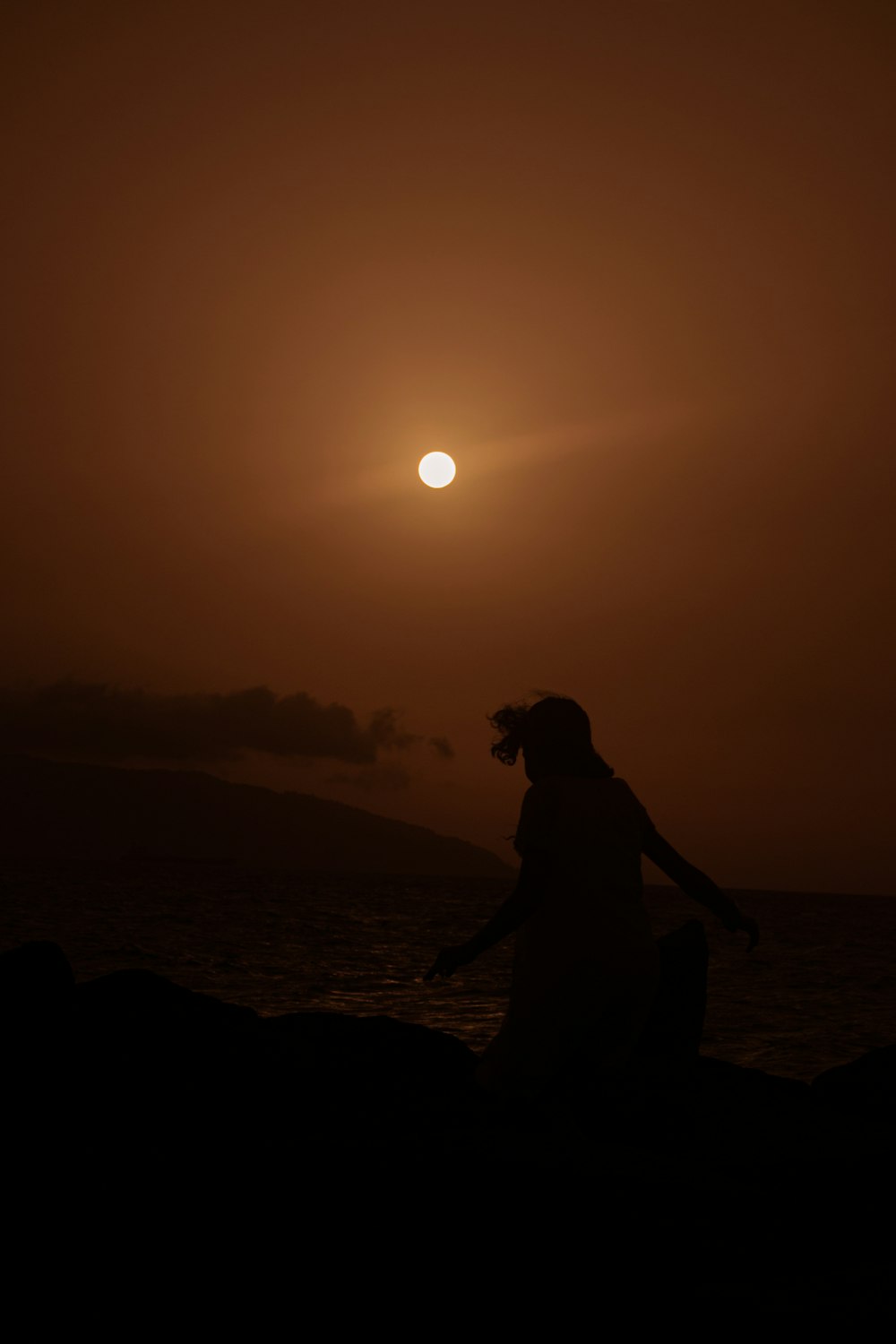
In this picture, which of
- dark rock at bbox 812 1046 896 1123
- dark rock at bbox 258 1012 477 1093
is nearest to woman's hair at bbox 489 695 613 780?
dark rock at bbox 258 1012 477 1093

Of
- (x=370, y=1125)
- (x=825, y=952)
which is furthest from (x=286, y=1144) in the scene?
(x=825, y=952)

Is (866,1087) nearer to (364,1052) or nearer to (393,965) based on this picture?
(364,1052)

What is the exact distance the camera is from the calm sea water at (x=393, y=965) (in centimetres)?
2120

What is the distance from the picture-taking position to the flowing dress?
4.55 m

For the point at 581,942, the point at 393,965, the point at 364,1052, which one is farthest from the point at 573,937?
the point at 393,965

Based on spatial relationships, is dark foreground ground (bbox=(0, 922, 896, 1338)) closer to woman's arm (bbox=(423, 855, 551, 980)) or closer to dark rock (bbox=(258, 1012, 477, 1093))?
dark rock (bbox=(258, 1012, 477, 1093))

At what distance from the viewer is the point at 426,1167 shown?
4809 millimetres

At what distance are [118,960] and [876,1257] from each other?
27844 mm

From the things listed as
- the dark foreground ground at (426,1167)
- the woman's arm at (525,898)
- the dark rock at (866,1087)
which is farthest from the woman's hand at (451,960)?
the dark rock at (866,1087)

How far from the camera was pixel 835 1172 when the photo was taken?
5.91 m

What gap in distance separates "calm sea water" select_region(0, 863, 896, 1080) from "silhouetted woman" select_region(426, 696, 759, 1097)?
13.2 meters

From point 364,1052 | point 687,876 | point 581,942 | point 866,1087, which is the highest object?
point 687,876

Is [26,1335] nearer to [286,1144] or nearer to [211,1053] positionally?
[286,1144]

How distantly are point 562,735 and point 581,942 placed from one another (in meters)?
0.87
